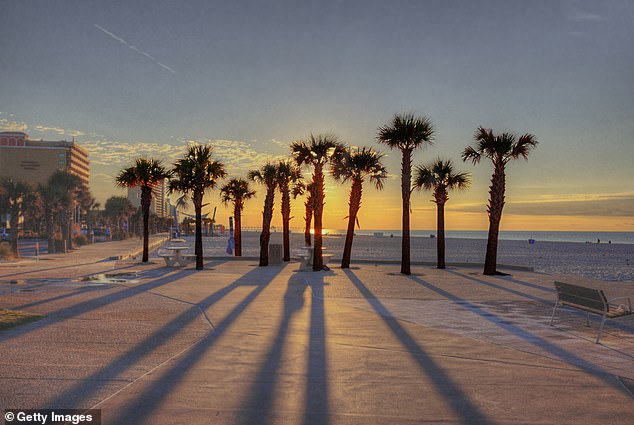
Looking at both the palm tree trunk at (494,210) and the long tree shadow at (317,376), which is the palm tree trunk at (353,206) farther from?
the long tree shadow at (317,376)

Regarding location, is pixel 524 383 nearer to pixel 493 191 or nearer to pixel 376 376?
pixel 376 376

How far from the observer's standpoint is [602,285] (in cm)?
2016

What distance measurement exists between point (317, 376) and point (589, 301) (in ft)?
21.7

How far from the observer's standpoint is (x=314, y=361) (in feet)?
25.2

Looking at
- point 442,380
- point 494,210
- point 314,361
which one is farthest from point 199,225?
point 442,380

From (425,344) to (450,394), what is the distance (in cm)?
277

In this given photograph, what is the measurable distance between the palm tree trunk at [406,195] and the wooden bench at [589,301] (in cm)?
1382

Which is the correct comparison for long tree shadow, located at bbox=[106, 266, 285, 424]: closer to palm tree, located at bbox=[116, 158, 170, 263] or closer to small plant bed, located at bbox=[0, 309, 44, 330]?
small plant bed, located at bbox=[0, 309, 44, 330]

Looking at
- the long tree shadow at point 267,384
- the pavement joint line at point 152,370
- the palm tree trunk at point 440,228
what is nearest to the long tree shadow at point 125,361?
the pavement joint line at point 152,370

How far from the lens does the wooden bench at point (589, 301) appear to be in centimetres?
967

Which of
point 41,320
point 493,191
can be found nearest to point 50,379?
point 41,320

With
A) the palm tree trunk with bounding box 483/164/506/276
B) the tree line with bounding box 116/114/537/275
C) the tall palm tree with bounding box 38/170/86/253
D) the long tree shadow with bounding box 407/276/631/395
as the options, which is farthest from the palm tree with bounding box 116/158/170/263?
the long tree shadow with bounding box 407/276/631/395

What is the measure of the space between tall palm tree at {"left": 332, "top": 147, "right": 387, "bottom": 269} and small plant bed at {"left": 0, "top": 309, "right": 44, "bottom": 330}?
19192 mm

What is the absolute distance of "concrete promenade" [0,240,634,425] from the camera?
561 cm
